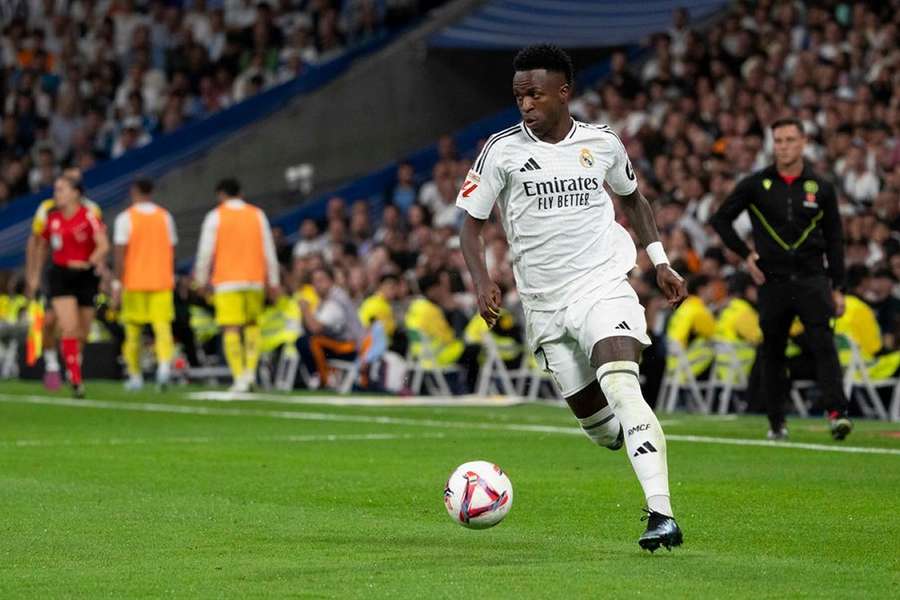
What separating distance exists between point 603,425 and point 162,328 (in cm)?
1405

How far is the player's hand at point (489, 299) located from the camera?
8.58 m

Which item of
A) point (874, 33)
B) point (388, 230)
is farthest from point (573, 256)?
point (388, 230)

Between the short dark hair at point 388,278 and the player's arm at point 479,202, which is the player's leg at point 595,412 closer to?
the player's arm at point 479,202

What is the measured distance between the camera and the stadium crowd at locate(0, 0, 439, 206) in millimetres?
34750

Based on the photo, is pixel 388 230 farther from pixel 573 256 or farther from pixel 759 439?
pixel 573 256

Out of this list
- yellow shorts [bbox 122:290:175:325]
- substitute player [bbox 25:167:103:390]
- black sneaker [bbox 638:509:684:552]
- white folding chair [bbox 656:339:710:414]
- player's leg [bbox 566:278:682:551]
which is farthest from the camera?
yellow shorts [bbox 122:290:175:325]

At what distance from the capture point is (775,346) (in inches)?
561

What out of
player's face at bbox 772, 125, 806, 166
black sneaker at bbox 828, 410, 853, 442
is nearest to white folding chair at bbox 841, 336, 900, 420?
black sneaker at bbox 828, 410, 853, 442

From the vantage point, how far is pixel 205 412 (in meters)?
18.5

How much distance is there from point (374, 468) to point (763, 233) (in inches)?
147

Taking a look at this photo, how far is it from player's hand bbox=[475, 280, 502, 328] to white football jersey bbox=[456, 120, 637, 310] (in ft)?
0.96

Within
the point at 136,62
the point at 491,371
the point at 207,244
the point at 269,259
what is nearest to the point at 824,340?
the point at 491,371

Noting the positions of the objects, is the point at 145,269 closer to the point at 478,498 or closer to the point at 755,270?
the point at 755,270

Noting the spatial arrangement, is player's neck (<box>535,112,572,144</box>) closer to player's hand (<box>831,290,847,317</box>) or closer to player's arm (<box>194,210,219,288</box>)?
player's hand (<box>831,290,847,317</box>)
